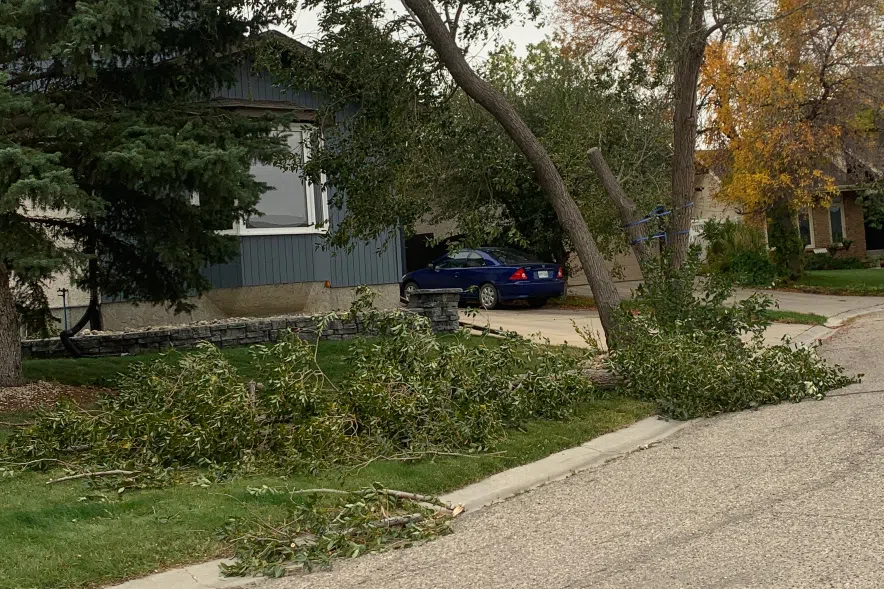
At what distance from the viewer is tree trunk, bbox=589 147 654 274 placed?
11.4m

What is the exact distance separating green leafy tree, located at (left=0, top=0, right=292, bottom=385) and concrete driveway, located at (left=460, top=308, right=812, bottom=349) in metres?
5.28

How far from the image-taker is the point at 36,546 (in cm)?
515

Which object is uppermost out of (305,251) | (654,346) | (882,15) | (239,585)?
(882,15)

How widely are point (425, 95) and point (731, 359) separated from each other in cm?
485

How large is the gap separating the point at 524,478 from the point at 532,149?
511 centimetres

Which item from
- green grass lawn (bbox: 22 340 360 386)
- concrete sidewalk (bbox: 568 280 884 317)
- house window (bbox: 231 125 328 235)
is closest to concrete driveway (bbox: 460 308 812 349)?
concrete sidewalk (bbox: 568 280 884 317)

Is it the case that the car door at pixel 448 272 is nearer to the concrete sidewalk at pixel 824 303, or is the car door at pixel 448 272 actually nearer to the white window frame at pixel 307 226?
the concrete sidewalk at pixel 824 303

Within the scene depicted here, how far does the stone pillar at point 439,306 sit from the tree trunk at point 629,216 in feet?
11.0

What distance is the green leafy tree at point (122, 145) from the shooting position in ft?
25.9

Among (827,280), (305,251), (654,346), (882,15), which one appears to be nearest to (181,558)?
(654,346)

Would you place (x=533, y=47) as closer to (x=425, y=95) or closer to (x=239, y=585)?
(x=425, y=95)

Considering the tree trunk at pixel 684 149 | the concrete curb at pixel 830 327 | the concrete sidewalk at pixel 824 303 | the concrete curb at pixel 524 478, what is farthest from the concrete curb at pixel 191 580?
the concrete sidewalk at pixel 824 303

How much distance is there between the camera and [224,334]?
1357cm

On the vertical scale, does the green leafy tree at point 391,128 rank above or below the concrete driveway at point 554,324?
above
